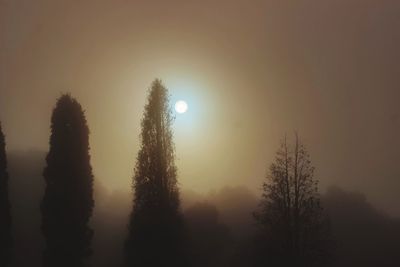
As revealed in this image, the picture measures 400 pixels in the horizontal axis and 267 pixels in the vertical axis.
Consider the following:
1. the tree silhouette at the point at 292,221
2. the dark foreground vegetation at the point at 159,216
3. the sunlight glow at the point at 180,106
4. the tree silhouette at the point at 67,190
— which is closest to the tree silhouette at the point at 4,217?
the dark foreground vegetation at the point at 159,216

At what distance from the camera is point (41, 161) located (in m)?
→ 31.6

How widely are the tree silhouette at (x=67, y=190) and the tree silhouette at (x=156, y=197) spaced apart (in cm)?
231

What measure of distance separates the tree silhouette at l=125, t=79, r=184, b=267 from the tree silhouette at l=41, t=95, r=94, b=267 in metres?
2.31

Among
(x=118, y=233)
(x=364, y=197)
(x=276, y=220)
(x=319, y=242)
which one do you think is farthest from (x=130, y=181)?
(x=364, y=197)

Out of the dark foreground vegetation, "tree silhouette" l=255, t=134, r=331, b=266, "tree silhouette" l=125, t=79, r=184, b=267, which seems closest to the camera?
"tree silhouette" l=255, t=134, r=331, b=266

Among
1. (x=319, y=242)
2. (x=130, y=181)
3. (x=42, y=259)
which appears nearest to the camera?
(x=319, y=242)

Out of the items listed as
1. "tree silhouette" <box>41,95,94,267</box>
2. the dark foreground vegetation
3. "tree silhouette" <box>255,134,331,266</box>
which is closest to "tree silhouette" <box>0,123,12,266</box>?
the dark foreground vegetation

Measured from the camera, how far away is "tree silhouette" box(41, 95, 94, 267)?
2872cm

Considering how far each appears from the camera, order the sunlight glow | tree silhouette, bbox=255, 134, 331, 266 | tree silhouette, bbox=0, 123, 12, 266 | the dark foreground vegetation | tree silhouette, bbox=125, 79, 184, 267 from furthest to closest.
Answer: the sunlight glow → tree silhouette, bbox=125, 79, 184, 267 → tree silhouette, bbox=0, 123, 12, 266 → the dark foreground vegetation → tree silhouette, bbox=255, 134, 331, 266

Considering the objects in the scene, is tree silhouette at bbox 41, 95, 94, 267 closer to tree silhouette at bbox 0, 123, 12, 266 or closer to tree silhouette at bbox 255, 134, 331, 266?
tree silhouette at bbox 0, 123, 12, 266

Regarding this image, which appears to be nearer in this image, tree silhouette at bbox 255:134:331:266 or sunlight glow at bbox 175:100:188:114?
tree silhouette at bbox 255:134:331:266

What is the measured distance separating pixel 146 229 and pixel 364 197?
1186cm

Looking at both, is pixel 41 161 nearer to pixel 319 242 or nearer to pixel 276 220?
pixel 276 220

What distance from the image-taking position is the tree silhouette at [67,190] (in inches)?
1131
